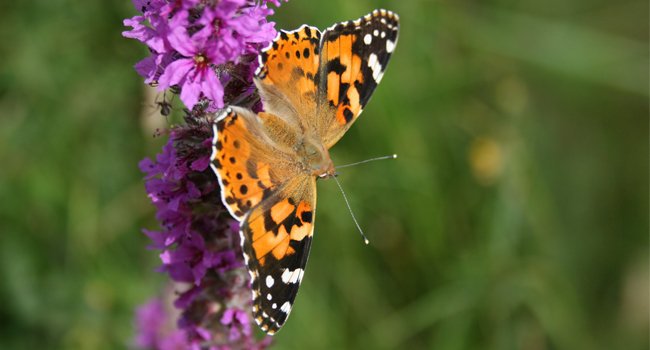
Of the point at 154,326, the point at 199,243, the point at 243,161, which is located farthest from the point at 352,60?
the point at 154,326

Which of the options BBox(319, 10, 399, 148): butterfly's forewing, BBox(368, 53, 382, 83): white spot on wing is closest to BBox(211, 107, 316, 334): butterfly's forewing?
BBox(319, 10, 399, 148): butterfly's forewing

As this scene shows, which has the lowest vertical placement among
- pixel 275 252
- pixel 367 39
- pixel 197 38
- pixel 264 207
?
pixel 275 252

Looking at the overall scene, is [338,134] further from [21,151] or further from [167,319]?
[21,151]

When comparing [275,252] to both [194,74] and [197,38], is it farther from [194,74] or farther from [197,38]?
[197,38]

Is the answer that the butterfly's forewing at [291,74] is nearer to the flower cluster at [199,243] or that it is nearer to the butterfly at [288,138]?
the butterfly at [288,138]

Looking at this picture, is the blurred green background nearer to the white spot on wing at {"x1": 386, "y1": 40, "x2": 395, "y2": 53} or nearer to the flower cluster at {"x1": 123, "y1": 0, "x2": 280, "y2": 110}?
the flower cluster at {"x1": 123, "y1": 0, "x2": 280, "y2": 110}

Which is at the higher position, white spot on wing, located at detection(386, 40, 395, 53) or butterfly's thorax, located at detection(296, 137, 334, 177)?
white spot on wing, located at detection(386, 40, 395, 53)

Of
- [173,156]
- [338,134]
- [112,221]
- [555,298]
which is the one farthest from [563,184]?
[173,156]

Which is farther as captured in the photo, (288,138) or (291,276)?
(288,138)
